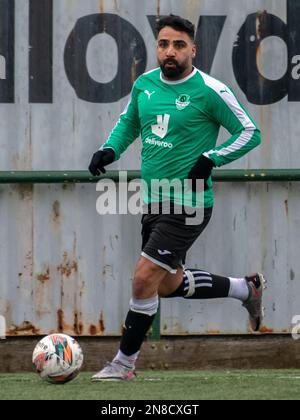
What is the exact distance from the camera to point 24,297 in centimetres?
1021

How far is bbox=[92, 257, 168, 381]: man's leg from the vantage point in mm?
8062

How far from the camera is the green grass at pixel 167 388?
290 inches

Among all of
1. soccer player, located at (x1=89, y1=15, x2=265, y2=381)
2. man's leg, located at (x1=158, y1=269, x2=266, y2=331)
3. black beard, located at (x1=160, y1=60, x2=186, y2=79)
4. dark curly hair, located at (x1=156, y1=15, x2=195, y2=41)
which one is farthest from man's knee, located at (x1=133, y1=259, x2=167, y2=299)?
dark curly hair, located at (x1=156, y1=15, x2=195, y2=41)

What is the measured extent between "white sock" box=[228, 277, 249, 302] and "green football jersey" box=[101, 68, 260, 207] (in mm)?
783

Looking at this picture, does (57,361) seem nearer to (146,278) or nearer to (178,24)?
(146,278)

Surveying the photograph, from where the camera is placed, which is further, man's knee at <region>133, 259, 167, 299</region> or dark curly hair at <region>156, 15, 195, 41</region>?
dark curly hair at <region>156, 15, 195, 41</region>

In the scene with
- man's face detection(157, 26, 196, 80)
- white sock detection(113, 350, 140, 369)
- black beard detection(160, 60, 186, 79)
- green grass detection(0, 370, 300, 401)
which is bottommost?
green grass detection(0, 370, 300, 401)

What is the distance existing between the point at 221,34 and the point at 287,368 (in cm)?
265

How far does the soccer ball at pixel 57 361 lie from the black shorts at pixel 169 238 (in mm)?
747

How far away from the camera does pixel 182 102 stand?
27.0 ft

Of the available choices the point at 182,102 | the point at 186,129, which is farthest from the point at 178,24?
the point at 186,129

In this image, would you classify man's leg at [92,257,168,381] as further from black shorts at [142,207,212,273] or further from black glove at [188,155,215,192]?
black glove at [188,155,215,192]
